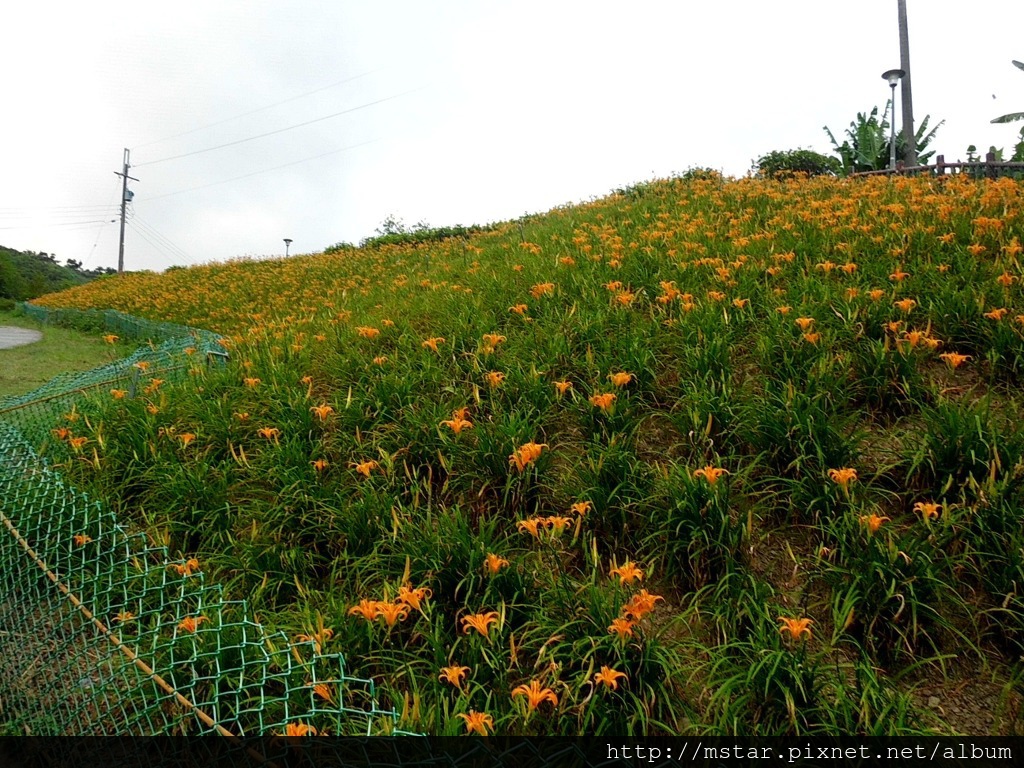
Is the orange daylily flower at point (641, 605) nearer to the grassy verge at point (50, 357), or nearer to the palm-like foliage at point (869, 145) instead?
the grassy verge at point (50, 357)

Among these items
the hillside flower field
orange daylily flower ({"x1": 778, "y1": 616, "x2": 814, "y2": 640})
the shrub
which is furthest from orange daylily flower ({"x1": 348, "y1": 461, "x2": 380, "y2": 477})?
the shrub

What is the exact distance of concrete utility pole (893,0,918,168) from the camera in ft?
41.1

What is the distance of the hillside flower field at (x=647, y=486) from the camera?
176 cm

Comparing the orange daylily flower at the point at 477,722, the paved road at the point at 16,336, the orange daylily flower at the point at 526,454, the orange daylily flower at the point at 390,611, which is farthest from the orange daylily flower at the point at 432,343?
the paved road at the point at 16,336

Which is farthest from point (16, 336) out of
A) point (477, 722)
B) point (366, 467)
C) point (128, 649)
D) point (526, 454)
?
point (477, 722)

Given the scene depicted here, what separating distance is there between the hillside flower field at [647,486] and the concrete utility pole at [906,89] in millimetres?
9859

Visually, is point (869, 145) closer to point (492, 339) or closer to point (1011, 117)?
point (1011, 117)

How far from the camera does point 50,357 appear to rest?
9.34 meters

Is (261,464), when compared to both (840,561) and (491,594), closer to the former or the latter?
(491,594)

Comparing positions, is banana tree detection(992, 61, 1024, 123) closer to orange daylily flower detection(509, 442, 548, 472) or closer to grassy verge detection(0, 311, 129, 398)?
orange daylily flower detection(509, 442, 548, 472)

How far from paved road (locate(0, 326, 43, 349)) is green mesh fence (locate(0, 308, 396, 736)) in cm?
943

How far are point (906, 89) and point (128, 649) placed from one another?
1703cm

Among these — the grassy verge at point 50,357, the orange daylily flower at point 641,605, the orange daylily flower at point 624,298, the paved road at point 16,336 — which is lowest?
the orange daylily flower at point 641,605

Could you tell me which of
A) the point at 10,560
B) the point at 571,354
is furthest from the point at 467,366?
the point at 10,560
